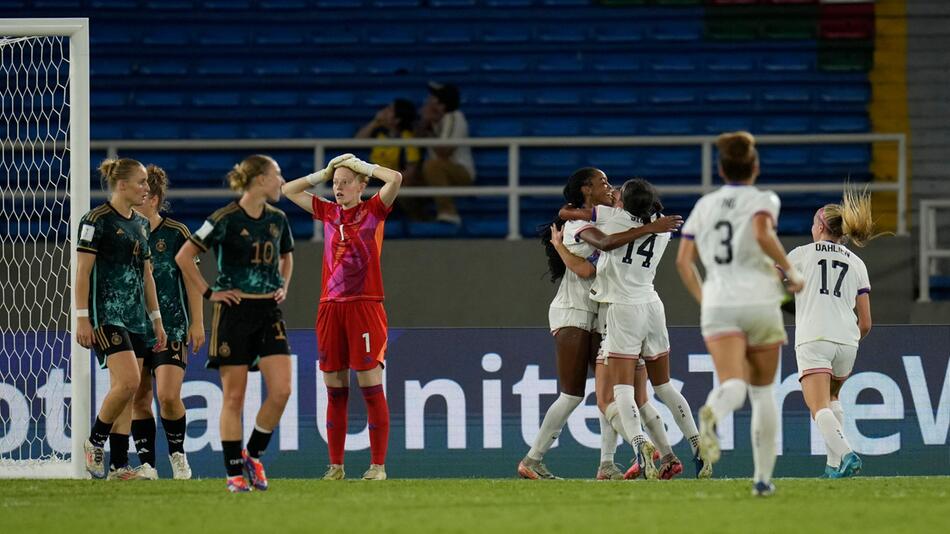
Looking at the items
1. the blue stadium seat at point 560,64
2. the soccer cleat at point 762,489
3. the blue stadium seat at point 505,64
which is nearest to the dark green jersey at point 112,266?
the soccer cleat at point 762,489

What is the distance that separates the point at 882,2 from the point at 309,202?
9945mm

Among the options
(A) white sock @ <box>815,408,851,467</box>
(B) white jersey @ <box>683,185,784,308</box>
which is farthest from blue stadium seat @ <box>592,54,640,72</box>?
(B) white jersey @ <box>683,185,784,308</box>

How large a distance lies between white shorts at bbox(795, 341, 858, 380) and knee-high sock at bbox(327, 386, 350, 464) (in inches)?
110

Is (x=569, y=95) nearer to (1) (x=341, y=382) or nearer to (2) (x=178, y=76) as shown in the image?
(2) (x=178, y=76)

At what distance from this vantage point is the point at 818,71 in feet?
53.1

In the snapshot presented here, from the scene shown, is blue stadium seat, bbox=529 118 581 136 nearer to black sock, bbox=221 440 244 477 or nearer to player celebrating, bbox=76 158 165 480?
player celebrating, bbox=76 158 165 480

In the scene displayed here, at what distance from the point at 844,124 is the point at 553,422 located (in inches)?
303

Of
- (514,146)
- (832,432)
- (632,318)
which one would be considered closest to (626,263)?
(632,318)

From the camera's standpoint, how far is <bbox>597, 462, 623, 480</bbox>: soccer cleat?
9.26m

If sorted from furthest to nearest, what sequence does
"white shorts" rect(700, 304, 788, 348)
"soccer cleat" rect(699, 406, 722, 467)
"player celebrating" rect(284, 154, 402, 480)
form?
"player celebrating" rect(284, 154, 402, 480) < "white shorts" rect(700, 304, 788, 348) < "soccer cleat" rect(699, 406, 722, 467)

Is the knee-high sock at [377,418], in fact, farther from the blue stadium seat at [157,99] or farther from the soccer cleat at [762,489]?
the blue stadium seat at [157,99]

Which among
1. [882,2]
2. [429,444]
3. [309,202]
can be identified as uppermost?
[882,2]

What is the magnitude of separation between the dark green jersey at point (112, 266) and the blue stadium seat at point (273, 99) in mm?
7720

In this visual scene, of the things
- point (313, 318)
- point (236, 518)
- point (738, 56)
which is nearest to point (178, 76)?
point (313, 318)
